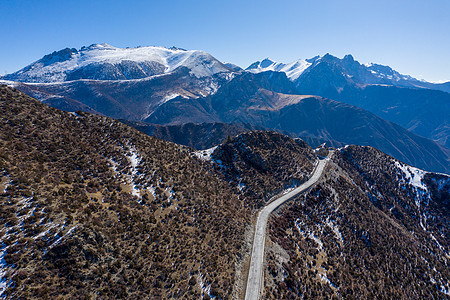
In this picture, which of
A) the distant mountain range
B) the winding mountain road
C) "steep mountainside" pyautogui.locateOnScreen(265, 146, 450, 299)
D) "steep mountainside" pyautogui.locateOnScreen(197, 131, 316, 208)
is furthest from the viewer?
"steep mountainside" pyautogui.locateOnScreen(197, 131, 316, 208)

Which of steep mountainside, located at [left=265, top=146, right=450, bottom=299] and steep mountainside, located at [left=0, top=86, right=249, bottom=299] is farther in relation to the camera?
steep mountainside, located at [left=265, top=146, right=450, bottom=299]

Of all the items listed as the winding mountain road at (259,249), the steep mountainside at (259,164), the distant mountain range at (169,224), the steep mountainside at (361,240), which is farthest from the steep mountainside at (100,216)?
the steep mountainside at (361,240)

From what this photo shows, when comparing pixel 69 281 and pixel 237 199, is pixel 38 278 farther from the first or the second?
pixel 237 199

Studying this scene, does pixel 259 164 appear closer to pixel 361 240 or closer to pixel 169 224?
pixel 361 240

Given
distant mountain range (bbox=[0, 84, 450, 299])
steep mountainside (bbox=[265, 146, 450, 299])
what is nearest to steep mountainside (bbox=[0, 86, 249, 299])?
distant mountain range (bbox=[0, 84, 450, 299])

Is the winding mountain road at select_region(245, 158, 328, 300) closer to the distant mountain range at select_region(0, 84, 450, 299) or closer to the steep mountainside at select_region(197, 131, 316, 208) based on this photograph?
the distant mountain range at select_region(0, 84, 450, 299)

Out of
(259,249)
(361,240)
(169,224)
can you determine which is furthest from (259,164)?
(169,224)

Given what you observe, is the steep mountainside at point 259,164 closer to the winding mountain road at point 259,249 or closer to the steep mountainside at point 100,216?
the winding mountain road at point 259,249
